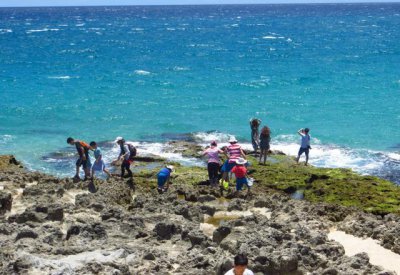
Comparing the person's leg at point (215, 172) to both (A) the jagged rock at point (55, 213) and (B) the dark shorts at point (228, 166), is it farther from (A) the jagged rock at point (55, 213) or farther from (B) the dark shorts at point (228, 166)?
(A) the jagged rock at point (55, 213)

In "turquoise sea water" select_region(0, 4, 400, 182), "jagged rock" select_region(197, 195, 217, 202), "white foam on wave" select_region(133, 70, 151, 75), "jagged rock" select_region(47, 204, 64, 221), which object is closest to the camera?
"jagged rock" select_region(47, 204, 64, 221)

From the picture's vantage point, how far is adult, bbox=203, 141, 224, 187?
1966cm

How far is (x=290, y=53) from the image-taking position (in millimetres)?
70250

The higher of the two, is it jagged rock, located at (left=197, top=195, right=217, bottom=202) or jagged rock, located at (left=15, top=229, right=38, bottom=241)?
jagged rock, located at (left=15, top=229, right=38, bottom=241)

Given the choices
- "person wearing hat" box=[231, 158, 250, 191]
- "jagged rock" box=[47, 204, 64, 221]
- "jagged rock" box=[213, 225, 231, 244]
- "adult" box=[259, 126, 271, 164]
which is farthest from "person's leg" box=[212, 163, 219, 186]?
"jagged rock" box=[47, 204, 64, 221]

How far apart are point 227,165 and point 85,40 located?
76.0 meters

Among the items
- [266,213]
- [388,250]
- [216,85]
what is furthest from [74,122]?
[388,250]

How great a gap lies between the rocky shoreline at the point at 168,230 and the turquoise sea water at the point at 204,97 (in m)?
7.89

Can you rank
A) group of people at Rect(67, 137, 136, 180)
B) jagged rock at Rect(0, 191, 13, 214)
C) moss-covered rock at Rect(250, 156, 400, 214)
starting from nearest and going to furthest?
jagged rock at Rect(0, 191, 13, 214) < moss-covered rock at Rect(250, 156, 400, 214) < group of people at Rect(67, 137, 136, 180)

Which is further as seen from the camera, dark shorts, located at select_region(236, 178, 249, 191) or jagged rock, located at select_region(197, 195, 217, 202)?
dark shorts, located at select_region(236, 178, 249, 191)

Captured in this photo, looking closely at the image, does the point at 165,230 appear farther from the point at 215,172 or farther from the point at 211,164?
the point at 215,172

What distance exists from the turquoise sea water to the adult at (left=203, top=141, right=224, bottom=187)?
763 cm

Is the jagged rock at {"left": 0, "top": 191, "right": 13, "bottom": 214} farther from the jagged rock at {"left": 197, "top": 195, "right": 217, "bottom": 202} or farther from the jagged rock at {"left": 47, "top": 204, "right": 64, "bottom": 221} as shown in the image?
the jagged rock at {"left": 197, "top": 195, "right": 217, "bottom": 202}

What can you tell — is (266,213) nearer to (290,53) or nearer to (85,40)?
(290,53)
